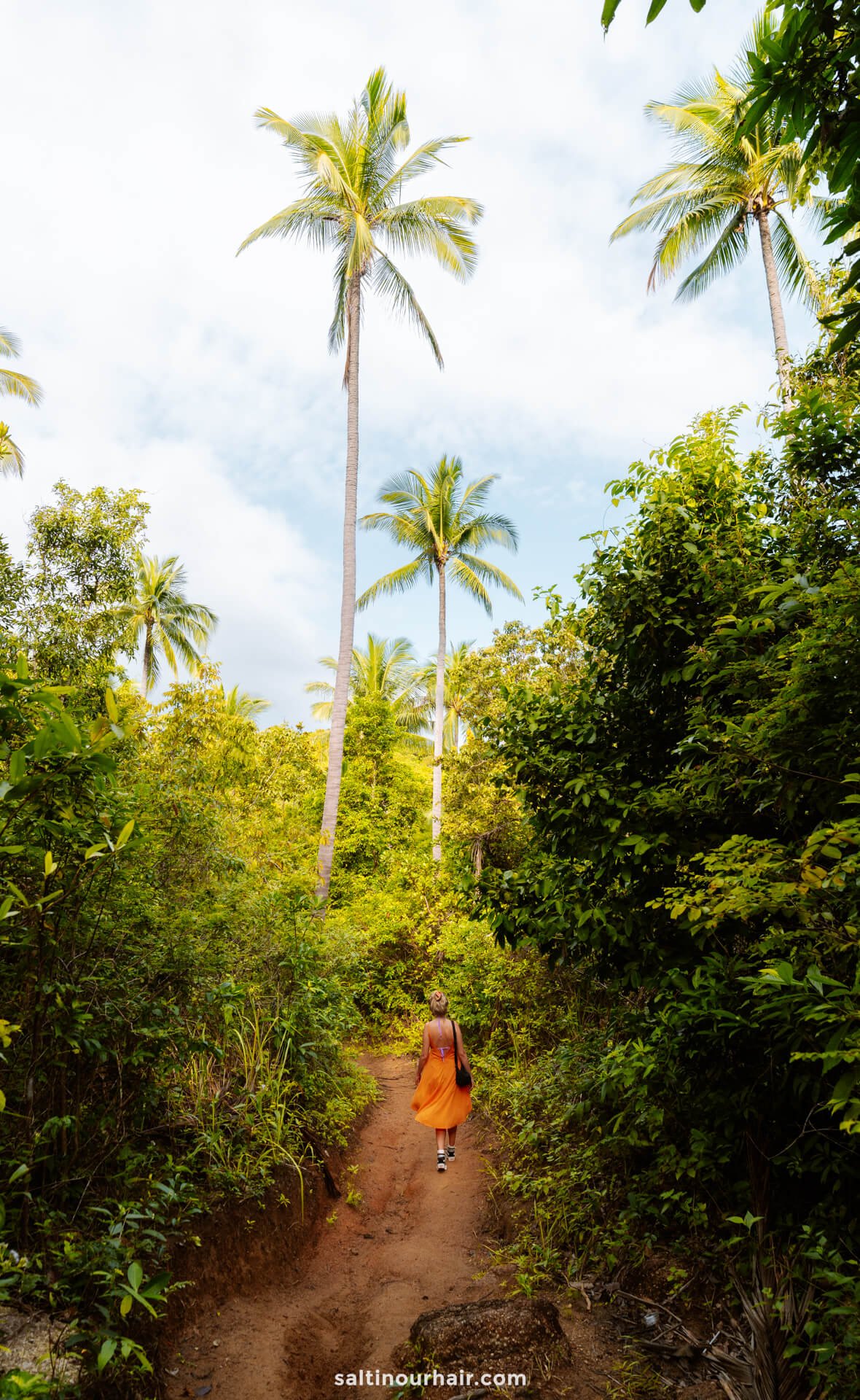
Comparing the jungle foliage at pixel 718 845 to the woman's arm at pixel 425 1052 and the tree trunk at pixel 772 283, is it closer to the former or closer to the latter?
the woman's arm at pixel 425 1052

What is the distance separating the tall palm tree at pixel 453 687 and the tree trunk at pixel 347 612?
9.59 ft

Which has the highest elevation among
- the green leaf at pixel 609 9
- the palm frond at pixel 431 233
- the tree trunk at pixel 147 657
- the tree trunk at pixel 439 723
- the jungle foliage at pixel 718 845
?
the palm frond at pixel 431 233

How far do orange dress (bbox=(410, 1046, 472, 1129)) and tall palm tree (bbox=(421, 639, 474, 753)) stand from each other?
9.27 m

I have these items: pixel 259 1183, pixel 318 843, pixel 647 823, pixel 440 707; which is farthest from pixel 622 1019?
pixel 440 707

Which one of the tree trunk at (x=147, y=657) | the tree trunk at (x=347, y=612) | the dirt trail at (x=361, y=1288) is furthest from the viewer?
the tree trunk at (x=147, y=657)

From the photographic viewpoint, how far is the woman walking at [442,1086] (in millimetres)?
7070

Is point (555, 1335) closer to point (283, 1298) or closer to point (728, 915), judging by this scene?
point (283, 1298)

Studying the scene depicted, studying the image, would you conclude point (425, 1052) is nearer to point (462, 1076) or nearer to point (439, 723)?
point (462, 1076)

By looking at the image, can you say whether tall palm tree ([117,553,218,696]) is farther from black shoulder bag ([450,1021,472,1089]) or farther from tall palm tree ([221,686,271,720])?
black shoulder bag ([450,1021,472,1089])

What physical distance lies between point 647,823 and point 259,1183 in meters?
3.61

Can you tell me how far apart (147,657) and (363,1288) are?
24.5 meters

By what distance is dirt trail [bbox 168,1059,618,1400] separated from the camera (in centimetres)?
390

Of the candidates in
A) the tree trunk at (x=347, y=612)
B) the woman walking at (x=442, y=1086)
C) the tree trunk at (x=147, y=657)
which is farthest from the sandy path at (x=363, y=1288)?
the tree trunk at (x=147, y=657)

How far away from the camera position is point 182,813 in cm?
601
